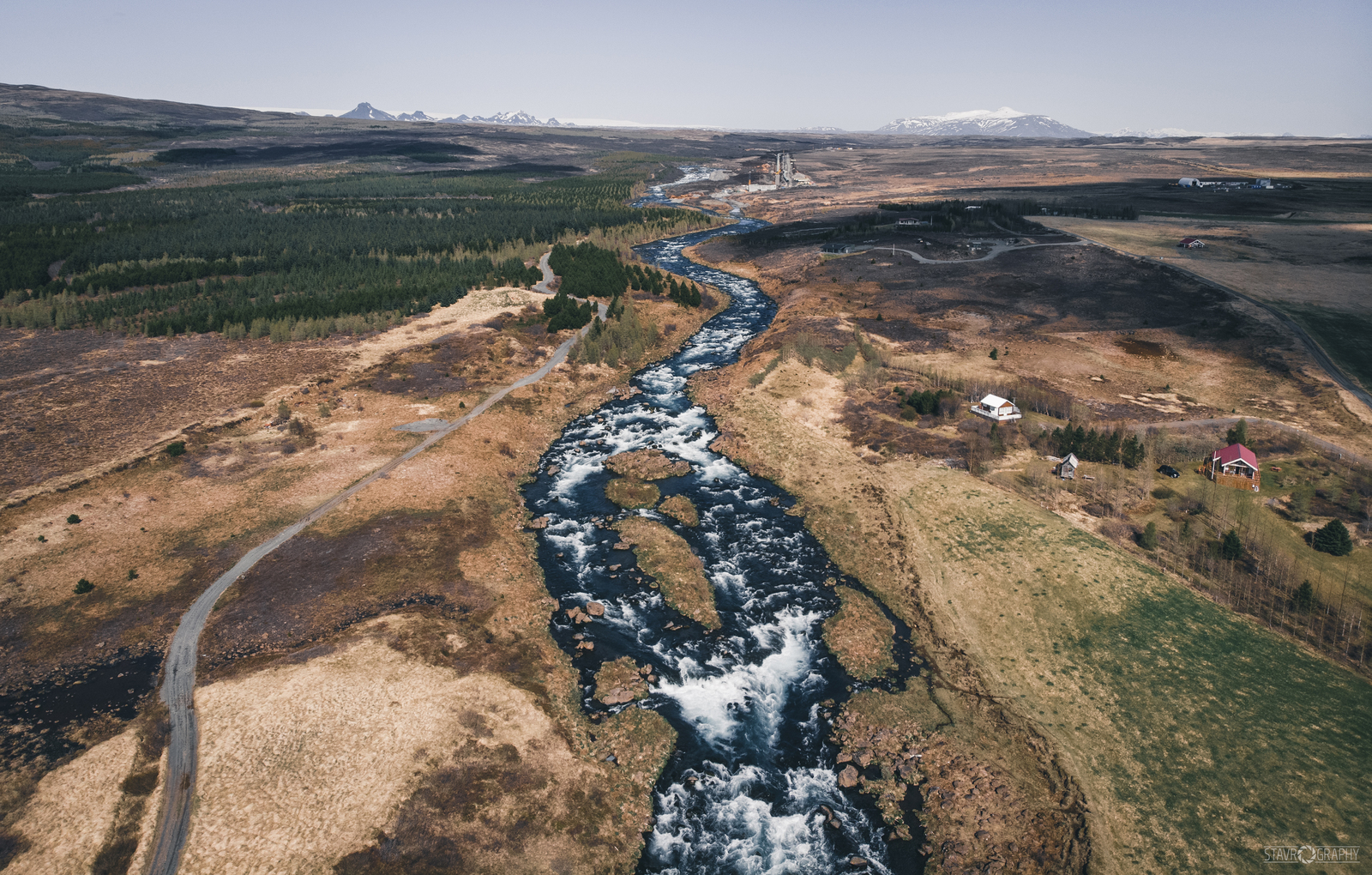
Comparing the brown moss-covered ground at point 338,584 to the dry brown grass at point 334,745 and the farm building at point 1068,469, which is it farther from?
the farm building at point 1068,469

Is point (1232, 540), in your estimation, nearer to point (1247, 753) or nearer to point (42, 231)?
point (1247, 753)

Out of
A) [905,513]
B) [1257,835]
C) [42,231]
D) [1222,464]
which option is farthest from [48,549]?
[42,231]

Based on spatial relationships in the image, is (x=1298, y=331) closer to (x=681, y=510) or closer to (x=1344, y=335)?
(x=1344, y=335)

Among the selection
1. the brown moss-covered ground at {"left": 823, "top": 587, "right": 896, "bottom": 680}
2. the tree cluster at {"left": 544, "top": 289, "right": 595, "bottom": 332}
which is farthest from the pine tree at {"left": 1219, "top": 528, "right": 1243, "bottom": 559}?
the tree cluster at {"left": 544, "top": 289, "right": 595, "bottom": 332}

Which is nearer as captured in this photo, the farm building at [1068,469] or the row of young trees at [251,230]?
the farm building at [1068,469]

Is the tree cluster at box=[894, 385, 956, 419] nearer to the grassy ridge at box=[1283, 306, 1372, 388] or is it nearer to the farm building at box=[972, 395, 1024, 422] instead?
the farm building at box=[972, 395, 1024, 422]

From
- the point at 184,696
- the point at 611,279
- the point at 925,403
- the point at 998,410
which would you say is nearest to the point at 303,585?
the point at 184,696

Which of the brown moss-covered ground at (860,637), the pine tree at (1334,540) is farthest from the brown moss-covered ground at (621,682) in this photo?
the pine tree at (1334,540)
